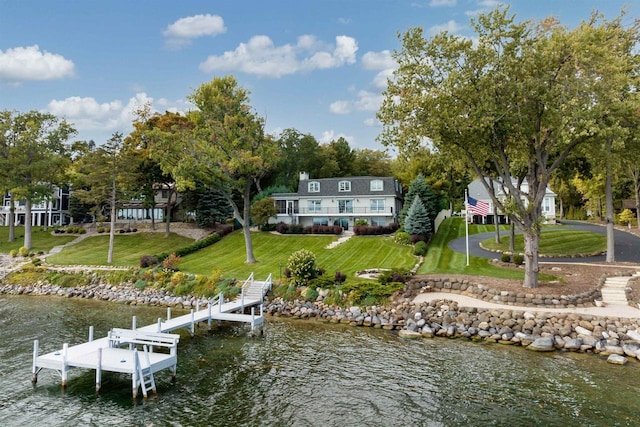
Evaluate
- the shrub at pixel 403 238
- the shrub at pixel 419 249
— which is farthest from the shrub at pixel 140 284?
the shrub at pixel 403 238

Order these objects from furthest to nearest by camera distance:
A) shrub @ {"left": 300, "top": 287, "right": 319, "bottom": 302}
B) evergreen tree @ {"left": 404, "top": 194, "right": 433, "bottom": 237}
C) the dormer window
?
the dormer window < evergreen tree @ {"left": 404, "top": 194, "right": 433, "bottom": 237} < shrub @ {"left": 300, "top": 287, "right": 319, "bottom": 302}

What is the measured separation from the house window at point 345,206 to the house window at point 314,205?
259cm

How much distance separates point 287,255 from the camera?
129ft

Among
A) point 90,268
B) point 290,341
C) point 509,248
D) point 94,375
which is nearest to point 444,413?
point 290,341

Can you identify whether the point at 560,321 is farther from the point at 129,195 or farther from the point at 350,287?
the point at 129,195

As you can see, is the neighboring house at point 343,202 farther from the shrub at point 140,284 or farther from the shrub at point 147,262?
the shrub at point 140,284

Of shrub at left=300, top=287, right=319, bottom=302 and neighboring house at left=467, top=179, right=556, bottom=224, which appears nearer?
shrub at left=300, top=287, right=319, bottom=302

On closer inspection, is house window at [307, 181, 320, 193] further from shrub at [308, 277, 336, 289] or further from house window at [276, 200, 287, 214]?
shrub at [308, 277, 336, 289]

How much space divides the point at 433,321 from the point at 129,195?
34644mm

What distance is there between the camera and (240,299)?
27.0 meters

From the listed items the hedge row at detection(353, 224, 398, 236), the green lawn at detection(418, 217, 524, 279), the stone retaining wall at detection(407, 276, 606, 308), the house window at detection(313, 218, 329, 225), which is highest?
the house window at detection(313, 218, 329, 225)

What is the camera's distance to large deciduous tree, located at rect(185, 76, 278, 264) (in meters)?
35.1

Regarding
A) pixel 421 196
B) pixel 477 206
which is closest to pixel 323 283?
pixel 477 206

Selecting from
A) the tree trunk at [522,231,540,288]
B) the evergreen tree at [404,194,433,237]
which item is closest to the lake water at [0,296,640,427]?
the tree trunk at [522,231,540,288]
